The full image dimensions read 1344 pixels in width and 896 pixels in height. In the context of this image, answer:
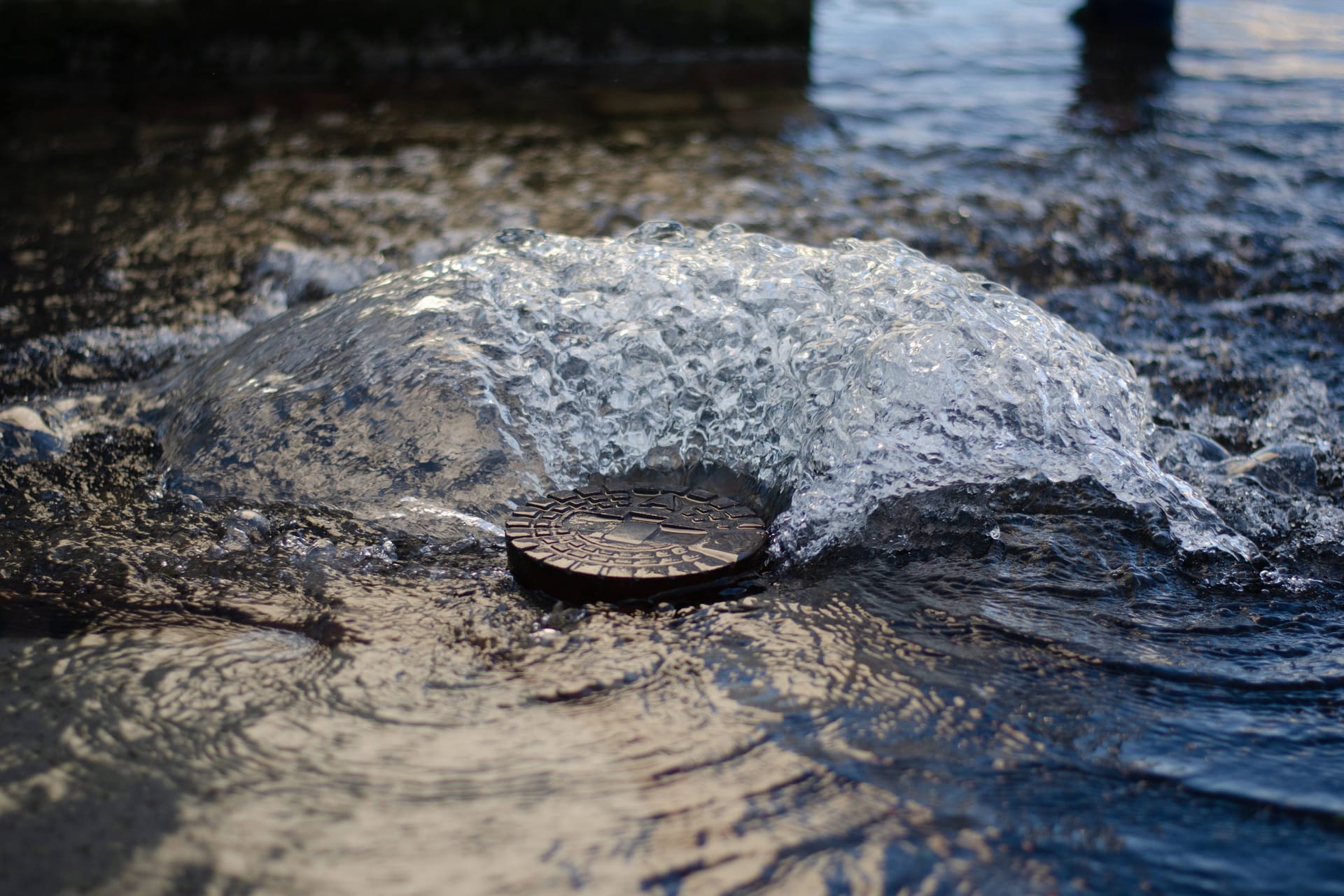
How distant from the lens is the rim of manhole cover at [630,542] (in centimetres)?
218

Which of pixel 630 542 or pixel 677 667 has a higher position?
pixel 630 542

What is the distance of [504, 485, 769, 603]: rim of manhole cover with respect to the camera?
2.18 meters

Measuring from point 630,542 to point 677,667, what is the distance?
396 mm

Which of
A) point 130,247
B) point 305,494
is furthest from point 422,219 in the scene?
point 305,494

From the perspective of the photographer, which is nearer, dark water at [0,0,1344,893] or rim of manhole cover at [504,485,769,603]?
dark water at [0,0,1344,893]

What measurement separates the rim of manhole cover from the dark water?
0.06 m

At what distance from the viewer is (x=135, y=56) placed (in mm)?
6719

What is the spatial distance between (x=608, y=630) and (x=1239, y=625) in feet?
4.36

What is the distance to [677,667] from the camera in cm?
199

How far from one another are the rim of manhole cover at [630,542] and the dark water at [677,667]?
6 centimetres

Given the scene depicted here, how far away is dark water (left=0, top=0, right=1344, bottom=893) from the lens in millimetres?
1547

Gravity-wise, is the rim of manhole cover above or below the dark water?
above

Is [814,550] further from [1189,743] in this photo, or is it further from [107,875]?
[107,875]

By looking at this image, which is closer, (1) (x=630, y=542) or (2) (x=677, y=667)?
(2) (x=677, y=667)
